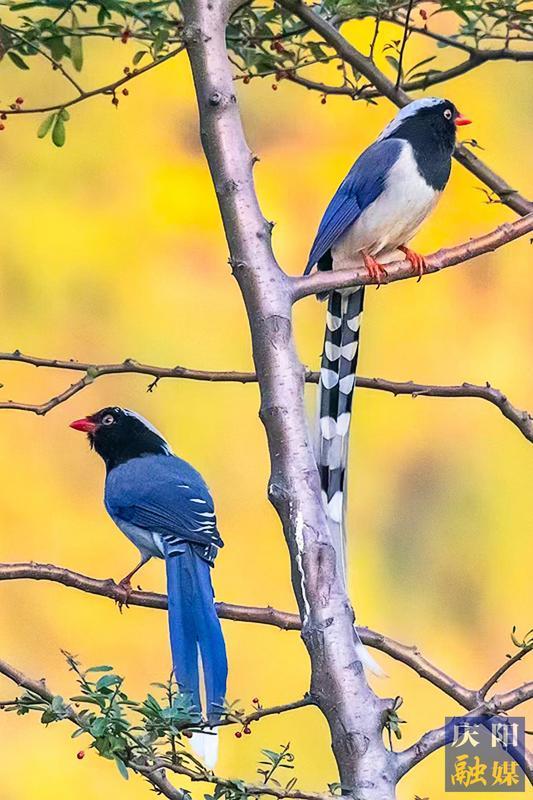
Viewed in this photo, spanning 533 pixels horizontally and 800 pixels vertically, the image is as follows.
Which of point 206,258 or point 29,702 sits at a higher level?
point 206,258

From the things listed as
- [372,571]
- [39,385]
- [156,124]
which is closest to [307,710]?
[372,571]

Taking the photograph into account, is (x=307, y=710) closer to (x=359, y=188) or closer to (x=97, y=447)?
(x=97, y=447)

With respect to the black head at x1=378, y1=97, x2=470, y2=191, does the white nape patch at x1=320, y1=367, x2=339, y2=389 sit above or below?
below

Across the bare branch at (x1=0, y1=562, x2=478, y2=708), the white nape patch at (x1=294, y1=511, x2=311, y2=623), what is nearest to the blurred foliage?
the bare branch at (x1=0, y1=562, x2=478, y2=708)

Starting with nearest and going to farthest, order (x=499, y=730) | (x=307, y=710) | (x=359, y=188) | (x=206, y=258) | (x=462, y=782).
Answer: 1. (x=499, y=730)
2. (x=462, y=782)
3. (x=359, y=188)
4. (x=307, y=710)
5. (x=206, y=258)

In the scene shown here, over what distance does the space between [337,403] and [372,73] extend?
1.48ft

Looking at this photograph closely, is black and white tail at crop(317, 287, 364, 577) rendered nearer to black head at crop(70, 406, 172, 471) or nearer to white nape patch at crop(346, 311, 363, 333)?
white nape patch at crop(346, 311, 363, 333)

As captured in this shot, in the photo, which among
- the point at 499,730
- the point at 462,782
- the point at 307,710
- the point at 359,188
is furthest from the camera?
the point at 307,710

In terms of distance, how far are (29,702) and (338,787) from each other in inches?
10.4

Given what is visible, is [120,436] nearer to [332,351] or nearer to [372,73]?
[332,351]

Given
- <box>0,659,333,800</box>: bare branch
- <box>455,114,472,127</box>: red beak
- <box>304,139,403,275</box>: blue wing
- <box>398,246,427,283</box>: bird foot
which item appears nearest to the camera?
<box>0,659,333,800</box>: bare branch

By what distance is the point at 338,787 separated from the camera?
2.93 feet

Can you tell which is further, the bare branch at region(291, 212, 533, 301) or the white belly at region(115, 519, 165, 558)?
the white belly at region(115, 519, 165, 558)

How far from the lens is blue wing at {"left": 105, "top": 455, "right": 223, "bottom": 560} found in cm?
157
